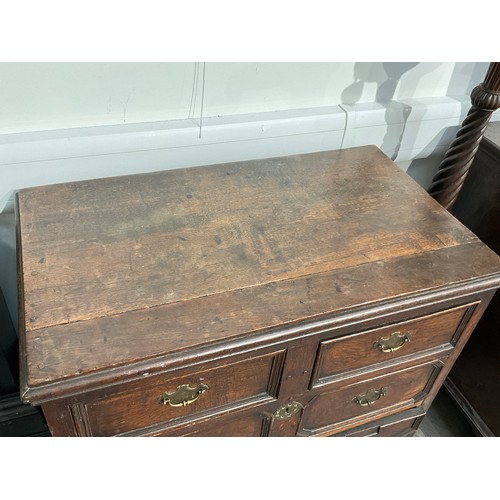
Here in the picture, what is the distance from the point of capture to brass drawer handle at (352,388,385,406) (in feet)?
3.40

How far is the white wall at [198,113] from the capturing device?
37.6 inches

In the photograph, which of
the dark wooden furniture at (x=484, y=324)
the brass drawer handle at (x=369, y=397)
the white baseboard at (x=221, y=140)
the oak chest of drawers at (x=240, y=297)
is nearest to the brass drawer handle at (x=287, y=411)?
the oak chest of drawers at (x=240, y=297)

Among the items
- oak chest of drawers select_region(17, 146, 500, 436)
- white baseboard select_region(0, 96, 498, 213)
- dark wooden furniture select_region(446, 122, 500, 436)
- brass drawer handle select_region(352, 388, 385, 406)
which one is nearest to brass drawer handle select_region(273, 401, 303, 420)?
oak chest of drawers select_region(17, 146, 500, 436)

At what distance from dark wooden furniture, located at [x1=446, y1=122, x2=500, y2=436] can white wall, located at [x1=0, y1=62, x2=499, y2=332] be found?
138mm

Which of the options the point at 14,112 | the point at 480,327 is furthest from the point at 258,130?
the point at 480,327

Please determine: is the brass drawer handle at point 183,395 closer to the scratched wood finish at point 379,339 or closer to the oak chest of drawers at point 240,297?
the oak chest of drawers at point 240,297

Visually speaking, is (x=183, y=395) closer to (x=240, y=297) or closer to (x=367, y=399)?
(x=240, y=297)

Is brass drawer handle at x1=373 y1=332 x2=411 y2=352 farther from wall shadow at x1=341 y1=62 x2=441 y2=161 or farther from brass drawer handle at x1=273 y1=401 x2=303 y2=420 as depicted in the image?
wall shadow at x1=341 y1=62 x2=441 y2=161

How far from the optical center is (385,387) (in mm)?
1044

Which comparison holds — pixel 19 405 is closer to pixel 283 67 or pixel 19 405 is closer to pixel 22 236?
pixel 22 236

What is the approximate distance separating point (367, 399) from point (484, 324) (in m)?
0.49

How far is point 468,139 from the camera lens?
3.69 ft
